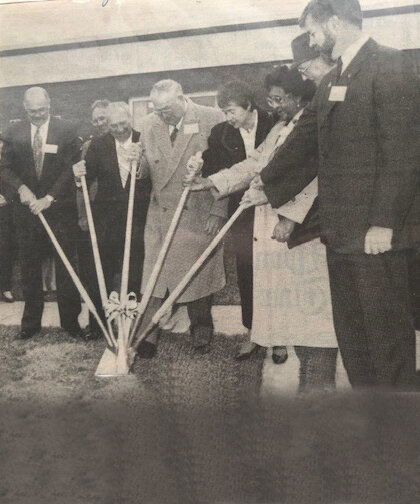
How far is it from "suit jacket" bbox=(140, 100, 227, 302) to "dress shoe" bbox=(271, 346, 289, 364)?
322 millimetres

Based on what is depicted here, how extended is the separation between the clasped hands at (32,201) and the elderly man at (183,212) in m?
0.42

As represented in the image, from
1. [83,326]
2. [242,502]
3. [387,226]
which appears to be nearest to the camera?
[387,226]

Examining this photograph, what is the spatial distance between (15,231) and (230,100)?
3.26 ft

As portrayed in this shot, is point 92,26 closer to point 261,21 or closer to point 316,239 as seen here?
point 261,21

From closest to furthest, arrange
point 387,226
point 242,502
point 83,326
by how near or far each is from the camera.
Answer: point 387,226
point 242,502
point 83,326

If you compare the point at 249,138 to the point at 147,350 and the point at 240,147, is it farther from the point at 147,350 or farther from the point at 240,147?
the point at 147,350

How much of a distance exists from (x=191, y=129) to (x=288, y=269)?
0.65 meters

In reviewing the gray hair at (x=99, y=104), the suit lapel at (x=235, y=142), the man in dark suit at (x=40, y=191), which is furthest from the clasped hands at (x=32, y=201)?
the suit lapel at (x=235, y=142)

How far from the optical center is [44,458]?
234cm

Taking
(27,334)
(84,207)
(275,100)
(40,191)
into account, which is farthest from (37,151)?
(275,100)

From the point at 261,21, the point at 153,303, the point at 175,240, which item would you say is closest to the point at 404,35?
→ the point at 261,21

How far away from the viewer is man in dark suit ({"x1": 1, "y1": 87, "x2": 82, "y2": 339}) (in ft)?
7.91

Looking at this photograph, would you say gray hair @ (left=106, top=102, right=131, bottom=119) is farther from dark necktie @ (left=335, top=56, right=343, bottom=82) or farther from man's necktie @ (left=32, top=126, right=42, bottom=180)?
dark necktie @ (left=335, top=56, right=343, bottom=82)

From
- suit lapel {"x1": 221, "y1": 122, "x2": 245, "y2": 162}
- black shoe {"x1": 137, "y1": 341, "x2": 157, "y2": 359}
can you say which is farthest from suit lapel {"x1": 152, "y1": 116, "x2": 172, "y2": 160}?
black shoe {"x1": 137, "y1": 341, "x2": 157, "y2": 359}
